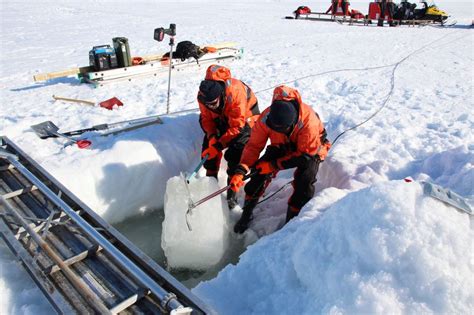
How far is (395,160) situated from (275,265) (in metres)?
2.28

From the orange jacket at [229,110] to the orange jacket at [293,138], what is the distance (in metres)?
0.45

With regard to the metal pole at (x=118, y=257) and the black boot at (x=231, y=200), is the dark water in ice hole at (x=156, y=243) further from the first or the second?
the metal pole at (x=118, y=257)

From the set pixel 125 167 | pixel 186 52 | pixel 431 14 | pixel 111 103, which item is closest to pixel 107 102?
pixel 111 103

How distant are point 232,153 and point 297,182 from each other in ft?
3.18

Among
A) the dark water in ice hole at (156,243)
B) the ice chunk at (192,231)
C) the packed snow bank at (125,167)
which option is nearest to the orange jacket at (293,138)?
the ice chunk at (192,231)

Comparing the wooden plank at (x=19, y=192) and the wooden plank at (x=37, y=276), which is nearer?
the wooden plank at (x=37, y=276)

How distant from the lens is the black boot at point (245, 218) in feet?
12.9

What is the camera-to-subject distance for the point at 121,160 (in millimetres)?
4234

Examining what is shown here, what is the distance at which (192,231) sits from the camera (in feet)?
11.3

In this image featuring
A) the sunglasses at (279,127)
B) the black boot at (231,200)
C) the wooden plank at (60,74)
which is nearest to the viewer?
the sunglasses at (279,127)

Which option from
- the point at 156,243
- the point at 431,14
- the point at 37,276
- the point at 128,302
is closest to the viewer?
the point at 128,302

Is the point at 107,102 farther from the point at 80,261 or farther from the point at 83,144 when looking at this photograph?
the point at 80,261

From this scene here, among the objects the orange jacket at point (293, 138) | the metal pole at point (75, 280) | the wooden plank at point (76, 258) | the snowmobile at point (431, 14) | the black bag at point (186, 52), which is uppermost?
the snowmobile at point (431, 14)

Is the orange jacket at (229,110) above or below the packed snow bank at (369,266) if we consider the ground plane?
above
